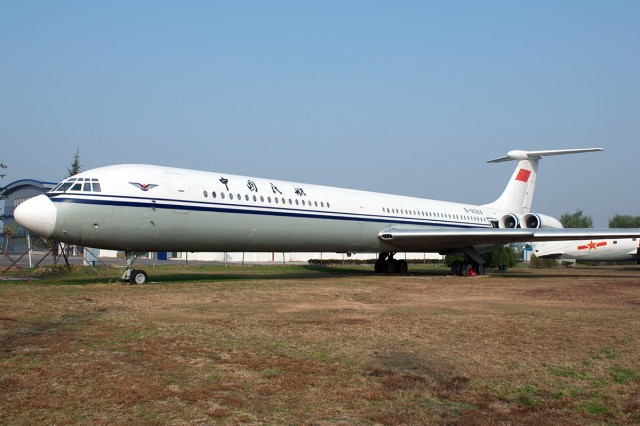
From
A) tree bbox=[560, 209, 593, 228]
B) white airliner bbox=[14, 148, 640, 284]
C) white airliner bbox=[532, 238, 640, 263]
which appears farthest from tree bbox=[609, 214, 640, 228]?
white airliner bbox=[14, 148, 640, 284]

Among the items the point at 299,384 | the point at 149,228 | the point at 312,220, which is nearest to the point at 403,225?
the point at 312,220

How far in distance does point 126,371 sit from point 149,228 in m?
10.9

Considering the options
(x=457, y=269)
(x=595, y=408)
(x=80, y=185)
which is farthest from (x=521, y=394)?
(x=457, y=269)

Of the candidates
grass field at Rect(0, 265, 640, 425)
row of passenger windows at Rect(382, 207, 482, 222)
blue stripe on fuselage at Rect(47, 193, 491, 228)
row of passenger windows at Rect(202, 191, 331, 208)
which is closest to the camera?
grass field at Rect(0, 265, 640, 425)

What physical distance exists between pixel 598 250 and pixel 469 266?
2126 centimetres

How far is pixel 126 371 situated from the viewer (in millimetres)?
5762

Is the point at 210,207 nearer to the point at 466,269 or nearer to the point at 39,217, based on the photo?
the point at 39,217

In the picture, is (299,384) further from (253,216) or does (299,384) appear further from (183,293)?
(253,216)

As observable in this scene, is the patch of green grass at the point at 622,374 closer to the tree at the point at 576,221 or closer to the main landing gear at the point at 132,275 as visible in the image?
the main landing gear at the point at 132,275

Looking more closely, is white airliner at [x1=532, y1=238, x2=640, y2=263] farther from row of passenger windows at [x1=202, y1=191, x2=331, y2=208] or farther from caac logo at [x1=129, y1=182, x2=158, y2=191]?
caac logo at [x1=129, y1=182, x2=158, y2=191]

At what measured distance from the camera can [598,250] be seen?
42.4 metres

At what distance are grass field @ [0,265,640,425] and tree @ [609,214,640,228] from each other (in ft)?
345

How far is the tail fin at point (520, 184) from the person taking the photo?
107 feet

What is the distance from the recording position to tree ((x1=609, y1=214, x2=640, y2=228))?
103844 millimetres
